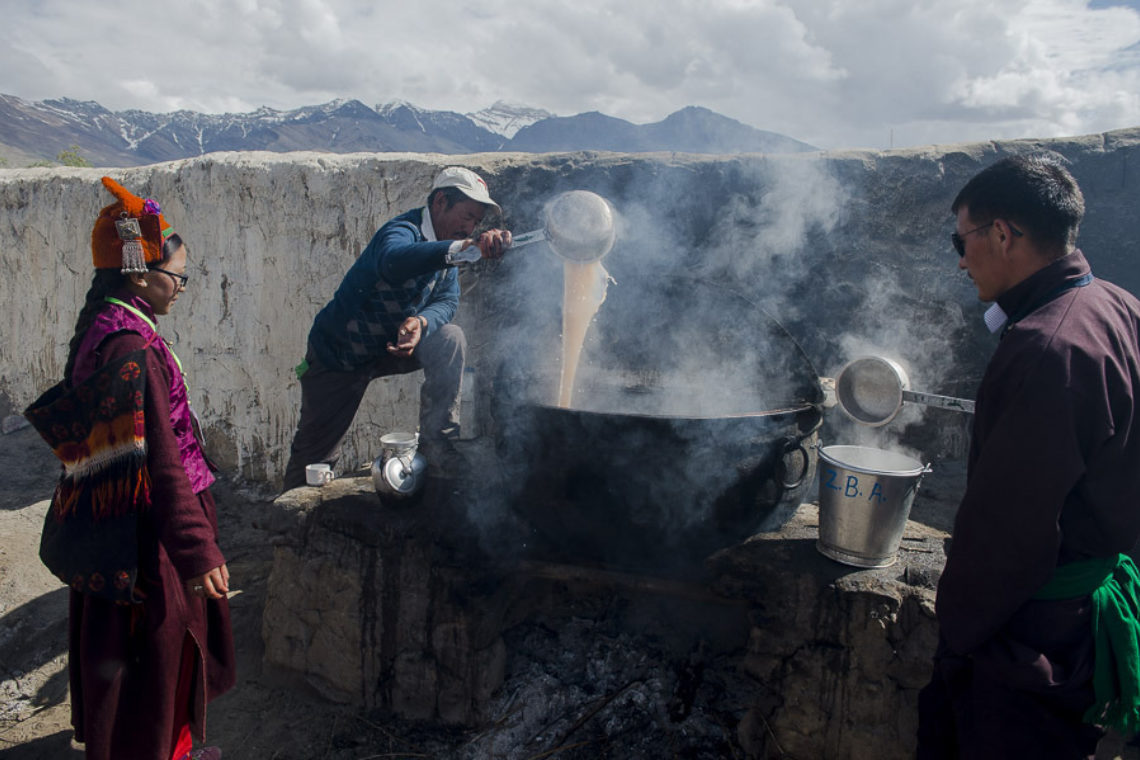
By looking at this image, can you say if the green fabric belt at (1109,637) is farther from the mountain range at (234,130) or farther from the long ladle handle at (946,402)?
the mountain range at (234,130)

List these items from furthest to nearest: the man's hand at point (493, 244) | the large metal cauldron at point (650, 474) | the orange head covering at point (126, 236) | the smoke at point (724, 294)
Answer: the smoke at point (724, 294) < the man's hand at point (493, 244) < the large metal cauldron at point (650, 474) < the orange head covering at point (126, 236)

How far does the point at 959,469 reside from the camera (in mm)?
4320

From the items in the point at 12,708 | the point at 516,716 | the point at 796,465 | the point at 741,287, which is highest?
the point at 741,287

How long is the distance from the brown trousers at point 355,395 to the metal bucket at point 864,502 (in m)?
2.01

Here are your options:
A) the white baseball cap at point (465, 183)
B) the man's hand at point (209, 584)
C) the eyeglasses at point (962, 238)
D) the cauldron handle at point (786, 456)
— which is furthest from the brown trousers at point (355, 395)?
the eyeglasses at point (962, 238)

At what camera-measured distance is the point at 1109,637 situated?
1.43 meters

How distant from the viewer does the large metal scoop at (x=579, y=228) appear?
132 inches

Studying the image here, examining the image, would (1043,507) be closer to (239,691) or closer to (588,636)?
(588,636)

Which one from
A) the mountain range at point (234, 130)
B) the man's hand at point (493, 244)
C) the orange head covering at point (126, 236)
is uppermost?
the mountain range at point (234, 130)

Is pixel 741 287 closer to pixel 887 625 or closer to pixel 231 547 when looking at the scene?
pixel 887 625

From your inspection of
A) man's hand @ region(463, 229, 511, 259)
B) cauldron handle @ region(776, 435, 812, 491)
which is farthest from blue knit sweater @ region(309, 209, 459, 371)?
cauldron handle @ region(776, 435, 812, 491)

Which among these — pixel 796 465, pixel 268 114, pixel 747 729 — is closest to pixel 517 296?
pixel 796 465

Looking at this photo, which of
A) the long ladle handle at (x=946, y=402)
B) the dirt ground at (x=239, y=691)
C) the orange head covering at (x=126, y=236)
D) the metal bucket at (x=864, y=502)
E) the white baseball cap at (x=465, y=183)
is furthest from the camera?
the white baseball cap at (x=465, y=183)

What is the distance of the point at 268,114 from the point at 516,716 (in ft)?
303
